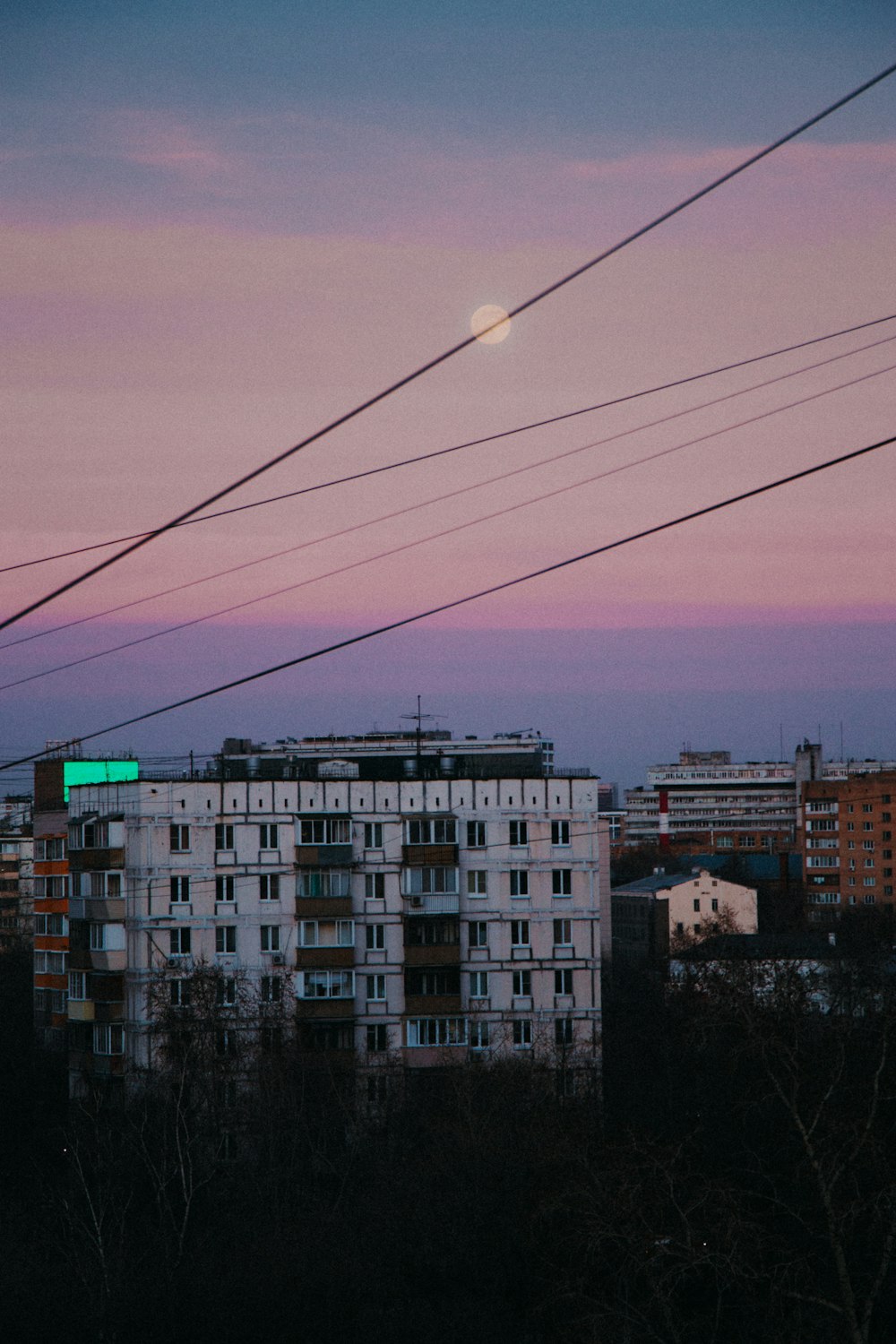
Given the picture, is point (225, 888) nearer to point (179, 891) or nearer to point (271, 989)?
point (179, 891)

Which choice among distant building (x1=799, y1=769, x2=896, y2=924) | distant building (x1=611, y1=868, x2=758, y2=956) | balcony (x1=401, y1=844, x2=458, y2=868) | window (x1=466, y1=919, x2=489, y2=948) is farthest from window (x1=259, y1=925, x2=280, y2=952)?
distant building (x1=799, y1=769, x2=896, y2=924)

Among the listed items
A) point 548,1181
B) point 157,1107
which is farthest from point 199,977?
point 548,1181

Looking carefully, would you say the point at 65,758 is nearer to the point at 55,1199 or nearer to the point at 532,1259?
the point at 55,1199

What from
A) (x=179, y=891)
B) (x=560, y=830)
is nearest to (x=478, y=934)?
(x=560, y=830)

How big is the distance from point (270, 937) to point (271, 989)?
5.53 ft

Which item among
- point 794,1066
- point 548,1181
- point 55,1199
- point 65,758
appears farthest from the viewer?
point 65,758

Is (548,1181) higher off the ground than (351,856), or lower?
lower

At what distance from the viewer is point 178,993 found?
38656 millimetres

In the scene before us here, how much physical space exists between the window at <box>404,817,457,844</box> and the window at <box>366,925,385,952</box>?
93.7 inches

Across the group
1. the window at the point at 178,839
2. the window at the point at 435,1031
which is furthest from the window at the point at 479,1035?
the window at the point at 178,839

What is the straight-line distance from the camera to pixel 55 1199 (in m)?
31.0

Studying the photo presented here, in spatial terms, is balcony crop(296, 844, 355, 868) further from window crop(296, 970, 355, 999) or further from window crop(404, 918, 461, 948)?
window crop(296, 970, 355, 999)

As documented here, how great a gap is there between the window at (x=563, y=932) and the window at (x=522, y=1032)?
2.24 meters

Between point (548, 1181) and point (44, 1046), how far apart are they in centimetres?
2713
